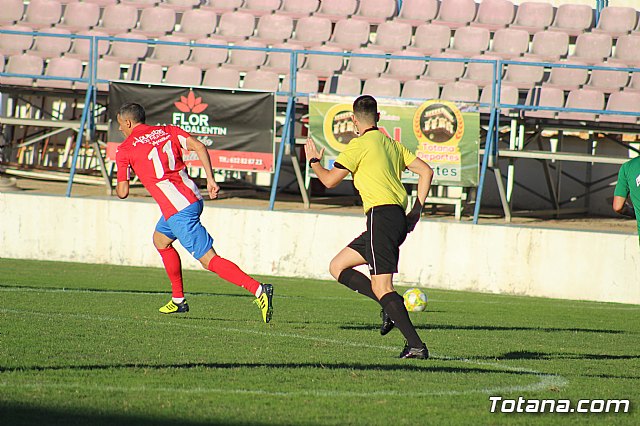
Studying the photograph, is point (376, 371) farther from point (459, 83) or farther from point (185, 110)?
point (459, 83)

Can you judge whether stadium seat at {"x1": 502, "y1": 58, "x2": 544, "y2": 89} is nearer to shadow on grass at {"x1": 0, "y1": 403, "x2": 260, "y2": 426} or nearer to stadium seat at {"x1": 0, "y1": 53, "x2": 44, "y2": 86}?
stadium seat at {"x1": 0, "y1": 53, "x2": 44, "y2": 86}

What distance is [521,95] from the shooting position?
18.9m

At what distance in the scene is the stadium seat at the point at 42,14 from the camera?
835 inches

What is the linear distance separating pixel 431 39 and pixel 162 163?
1121 cm

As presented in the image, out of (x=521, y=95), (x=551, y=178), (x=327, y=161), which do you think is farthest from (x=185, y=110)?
(x=551, y=178)

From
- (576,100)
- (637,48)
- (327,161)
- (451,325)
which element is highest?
(637,48)

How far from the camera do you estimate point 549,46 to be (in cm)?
1939

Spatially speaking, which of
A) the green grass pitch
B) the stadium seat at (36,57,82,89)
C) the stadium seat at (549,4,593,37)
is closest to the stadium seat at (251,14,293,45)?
the stadium seat at (36,57,82,89)

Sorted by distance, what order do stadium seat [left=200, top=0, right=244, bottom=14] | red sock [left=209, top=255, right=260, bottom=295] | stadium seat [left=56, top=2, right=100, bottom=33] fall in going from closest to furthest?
red sock [left=209, top=255, right=260, bottom=295] < stadium seat [left=56, top=2, right=100, bottom=33] < stadium seat [left=200, top=0, right=244, bottom=14]

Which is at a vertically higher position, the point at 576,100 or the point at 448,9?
the point at 448,9

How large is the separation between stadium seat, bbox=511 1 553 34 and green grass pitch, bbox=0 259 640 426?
9.57m

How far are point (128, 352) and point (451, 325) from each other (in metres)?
4.22

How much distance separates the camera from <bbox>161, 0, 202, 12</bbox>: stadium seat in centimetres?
2158

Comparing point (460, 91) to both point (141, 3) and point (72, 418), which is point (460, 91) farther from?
point (72, 418)
